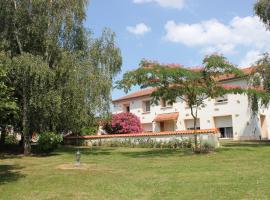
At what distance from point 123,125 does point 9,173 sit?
2819 cm

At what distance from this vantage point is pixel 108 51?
2872 centimetres

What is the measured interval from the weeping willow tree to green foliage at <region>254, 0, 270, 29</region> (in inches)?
489

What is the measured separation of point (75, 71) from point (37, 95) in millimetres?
2645

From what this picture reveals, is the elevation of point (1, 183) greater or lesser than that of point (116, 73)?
lesser

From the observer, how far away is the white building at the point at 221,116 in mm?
40500

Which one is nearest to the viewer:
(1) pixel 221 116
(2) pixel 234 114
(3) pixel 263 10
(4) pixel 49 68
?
(4) pixel 49 68

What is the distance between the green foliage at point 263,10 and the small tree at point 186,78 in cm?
897

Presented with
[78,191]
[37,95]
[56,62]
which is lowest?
[78,191]

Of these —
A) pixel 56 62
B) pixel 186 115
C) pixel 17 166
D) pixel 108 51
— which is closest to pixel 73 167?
pixel 17 166

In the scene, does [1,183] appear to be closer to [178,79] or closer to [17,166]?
[17,166]

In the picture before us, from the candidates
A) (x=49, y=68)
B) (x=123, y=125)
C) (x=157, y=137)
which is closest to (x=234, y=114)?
(x=123, y=125)

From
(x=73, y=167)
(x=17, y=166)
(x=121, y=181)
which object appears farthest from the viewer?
(x=17, y=166)

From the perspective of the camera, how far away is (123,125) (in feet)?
147

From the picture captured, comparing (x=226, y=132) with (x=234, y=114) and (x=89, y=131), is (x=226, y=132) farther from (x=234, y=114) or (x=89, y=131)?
(x=89, y=131)
